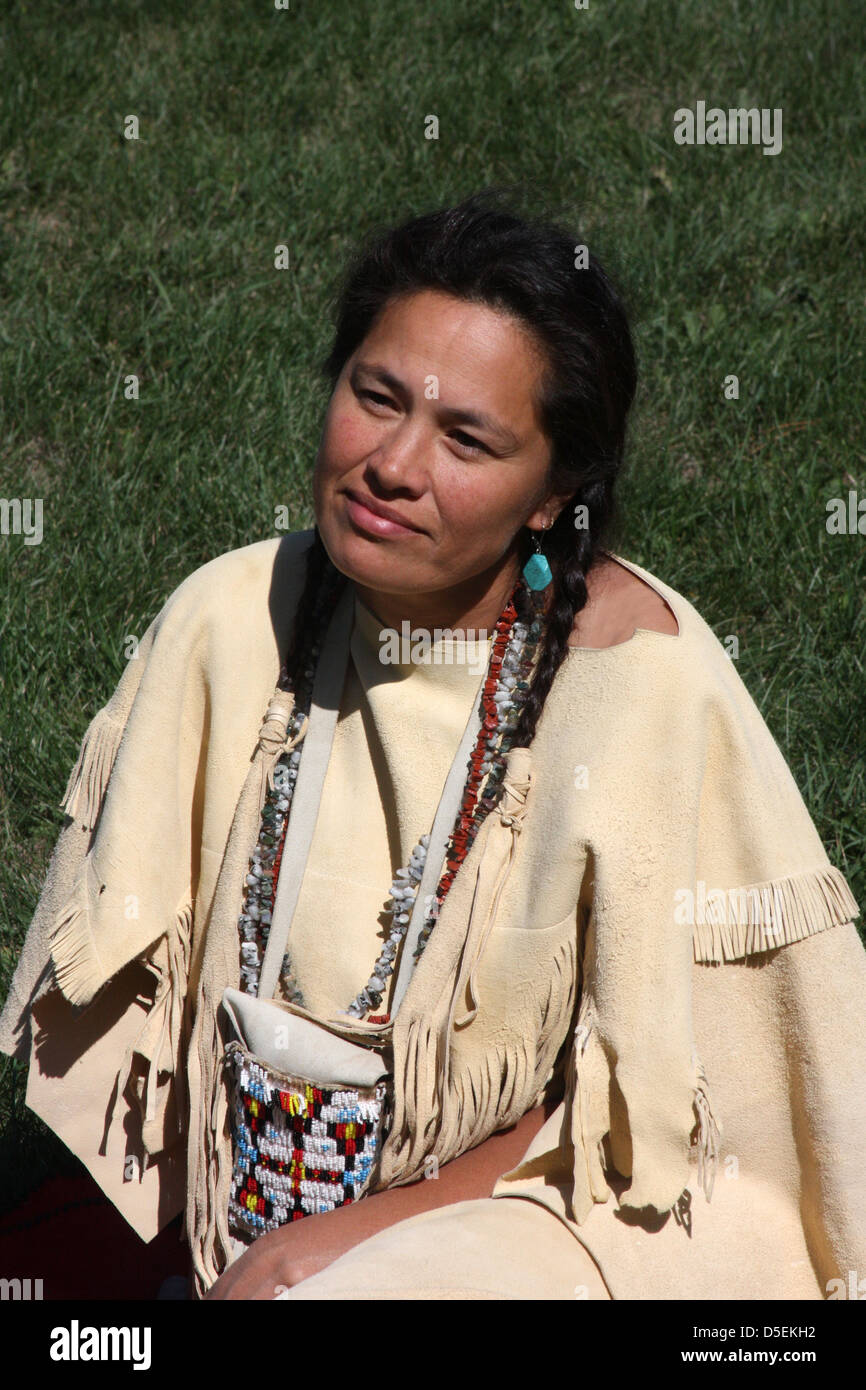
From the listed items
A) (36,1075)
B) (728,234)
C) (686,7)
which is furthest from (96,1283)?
(686,7)

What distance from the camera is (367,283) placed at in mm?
2447

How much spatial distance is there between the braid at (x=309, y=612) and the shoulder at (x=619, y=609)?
46 centimetres

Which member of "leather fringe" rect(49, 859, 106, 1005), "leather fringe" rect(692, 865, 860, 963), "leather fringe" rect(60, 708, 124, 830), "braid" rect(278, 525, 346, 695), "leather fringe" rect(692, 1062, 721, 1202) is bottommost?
"leather fringe" rect(692, 1062, 721, 1202)

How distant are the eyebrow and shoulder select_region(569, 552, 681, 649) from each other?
306 mm

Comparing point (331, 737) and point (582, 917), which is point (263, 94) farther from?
point (582, 917)

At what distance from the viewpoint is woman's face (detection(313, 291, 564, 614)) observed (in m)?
2.28

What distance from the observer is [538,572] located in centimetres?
247

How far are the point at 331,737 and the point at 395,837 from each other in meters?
0.21

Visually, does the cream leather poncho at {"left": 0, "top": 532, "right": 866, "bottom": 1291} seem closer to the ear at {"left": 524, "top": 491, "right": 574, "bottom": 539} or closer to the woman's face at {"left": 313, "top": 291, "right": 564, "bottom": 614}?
the ear at {"left": 524, "top": 491, "right": 574, "bottom": 539}

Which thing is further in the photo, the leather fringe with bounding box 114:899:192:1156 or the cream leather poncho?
the leather fringe with bounding box 114:899:192:1156

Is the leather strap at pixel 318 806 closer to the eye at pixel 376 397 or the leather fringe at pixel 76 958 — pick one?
the leather fringe at pixel 76 958

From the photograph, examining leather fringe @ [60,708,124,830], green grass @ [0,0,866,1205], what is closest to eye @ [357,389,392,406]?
leather fringe @ [60,708,124,830]

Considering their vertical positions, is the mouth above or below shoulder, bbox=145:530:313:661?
above

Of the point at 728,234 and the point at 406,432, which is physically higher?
the point at 728,234
